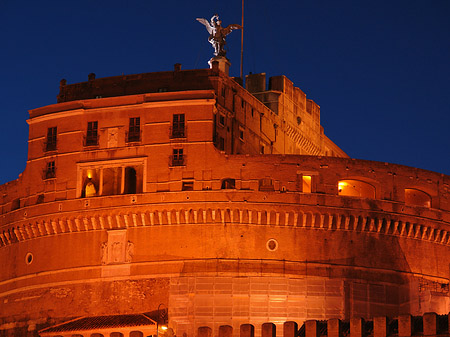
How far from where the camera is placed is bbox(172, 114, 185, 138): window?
57.3 metres

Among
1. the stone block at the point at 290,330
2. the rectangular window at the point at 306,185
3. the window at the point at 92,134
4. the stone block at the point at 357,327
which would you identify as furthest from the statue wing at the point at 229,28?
the stone block at the point at 357,327

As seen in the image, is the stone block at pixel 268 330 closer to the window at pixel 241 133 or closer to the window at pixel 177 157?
the window at pixel 177 157

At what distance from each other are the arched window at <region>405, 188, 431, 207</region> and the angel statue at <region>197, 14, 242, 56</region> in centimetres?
1463

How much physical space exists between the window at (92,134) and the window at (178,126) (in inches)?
163

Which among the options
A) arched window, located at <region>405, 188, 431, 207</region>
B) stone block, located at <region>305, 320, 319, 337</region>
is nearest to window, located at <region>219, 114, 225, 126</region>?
arched window, located at <region>405, 188, 431, 207</region>

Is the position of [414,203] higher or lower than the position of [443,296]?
higher

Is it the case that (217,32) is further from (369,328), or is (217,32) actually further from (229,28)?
(369,328)

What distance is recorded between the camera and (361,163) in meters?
57.4

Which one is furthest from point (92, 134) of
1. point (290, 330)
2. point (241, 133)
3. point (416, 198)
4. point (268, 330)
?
point (290, 330)

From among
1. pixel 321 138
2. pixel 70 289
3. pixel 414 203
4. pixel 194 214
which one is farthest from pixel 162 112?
pixel 321 138

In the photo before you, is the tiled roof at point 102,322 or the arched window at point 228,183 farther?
the arched window at point 228,183

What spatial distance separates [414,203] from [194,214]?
12.1 meters

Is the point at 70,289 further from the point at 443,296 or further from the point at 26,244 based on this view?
the point at 443,296

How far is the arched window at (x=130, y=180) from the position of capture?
58094 mm
